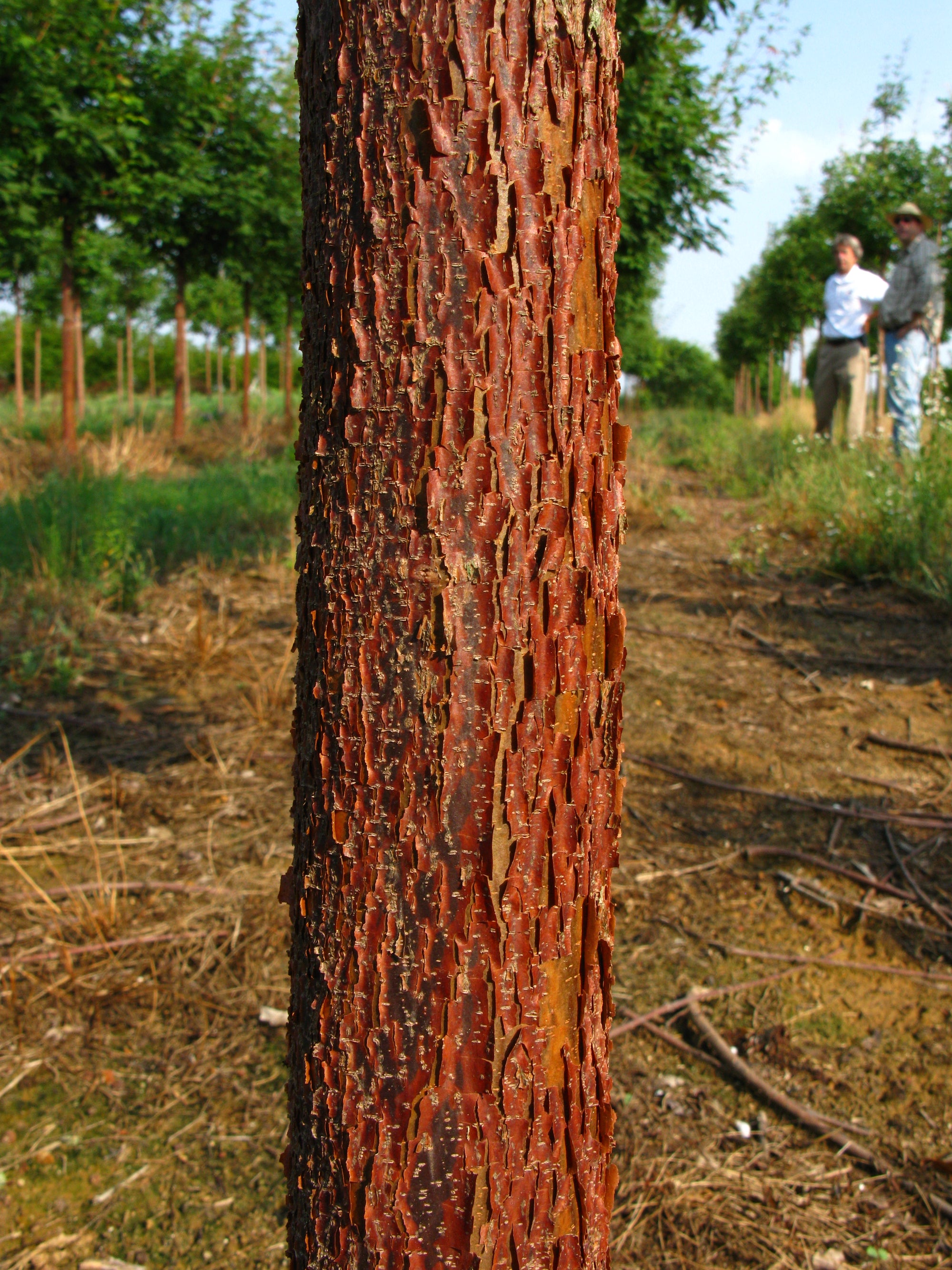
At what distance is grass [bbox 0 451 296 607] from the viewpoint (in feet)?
15.8

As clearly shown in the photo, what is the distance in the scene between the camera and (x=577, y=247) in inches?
34.6

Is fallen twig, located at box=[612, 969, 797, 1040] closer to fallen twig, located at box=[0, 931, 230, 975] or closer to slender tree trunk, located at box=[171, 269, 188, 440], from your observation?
fallen twig, located at box=[0, 931, 230, 975]

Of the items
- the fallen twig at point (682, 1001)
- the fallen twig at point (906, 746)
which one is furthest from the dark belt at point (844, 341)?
the fallen twig at point (682, 1001)

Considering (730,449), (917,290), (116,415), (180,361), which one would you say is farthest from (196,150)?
(917,290)

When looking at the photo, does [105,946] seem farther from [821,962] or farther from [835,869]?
[835,869]

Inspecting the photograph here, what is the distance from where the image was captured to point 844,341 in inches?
338

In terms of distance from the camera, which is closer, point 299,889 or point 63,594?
point 299,889

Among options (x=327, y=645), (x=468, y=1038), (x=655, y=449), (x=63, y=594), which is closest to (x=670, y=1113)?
(x=468, y=1038)

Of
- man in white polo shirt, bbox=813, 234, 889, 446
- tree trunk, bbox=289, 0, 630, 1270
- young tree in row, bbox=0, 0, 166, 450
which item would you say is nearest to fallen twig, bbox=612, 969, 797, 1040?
tree trunk, bbox=289, 0, 630, 1270

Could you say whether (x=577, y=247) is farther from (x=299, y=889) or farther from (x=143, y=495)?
(x=143, y=495)

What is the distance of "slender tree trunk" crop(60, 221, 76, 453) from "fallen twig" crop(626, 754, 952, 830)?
8110 millimetres

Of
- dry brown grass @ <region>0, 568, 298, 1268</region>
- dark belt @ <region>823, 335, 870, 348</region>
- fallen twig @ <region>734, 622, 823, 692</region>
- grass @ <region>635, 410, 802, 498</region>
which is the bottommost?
dry brown grass @ <region>0, 568, 298, 1268</region>

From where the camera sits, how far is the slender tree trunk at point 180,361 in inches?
526

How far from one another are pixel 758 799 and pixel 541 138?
2613 millimetres
